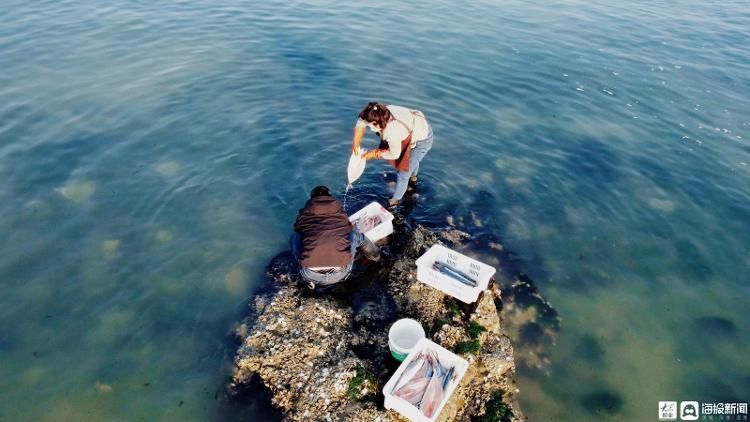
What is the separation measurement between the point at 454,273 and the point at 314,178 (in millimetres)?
5034

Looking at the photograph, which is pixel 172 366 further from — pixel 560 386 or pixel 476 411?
pixel 560 386

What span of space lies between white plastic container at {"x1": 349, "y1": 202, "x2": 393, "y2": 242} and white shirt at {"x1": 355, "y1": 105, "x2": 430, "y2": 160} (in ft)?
3.81

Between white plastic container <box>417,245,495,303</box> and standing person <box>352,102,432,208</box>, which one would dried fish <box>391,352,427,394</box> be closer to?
white plastic container <box>417,245,495,303</box>

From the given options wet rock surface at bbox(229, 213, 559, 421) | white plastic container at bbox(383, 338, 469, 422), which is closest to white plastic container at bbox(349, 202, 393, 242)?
wet rock surface at bbox(229, 213, 559, 421)

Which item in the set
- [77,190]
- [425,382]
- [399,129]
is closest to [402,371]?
[425,382]

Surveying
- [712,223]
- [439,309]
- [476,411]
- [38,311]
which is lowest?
[712,223]

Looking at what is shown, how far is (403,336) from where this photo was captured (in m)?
6.70

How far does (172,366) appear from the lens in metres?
6.98

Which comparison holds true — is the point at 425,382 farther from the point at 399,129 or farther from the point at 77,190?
the point at 77,190

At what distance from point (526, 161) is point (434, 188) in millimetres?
3135

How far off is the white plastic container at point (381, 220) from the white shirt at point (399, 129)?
1.16 metres

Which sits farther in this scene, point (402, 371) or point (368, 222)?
point (368, 222)

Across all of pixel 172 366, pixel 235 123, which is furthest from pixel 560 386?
pixel 235 123

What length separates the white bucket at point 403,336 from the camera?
6422 mm
